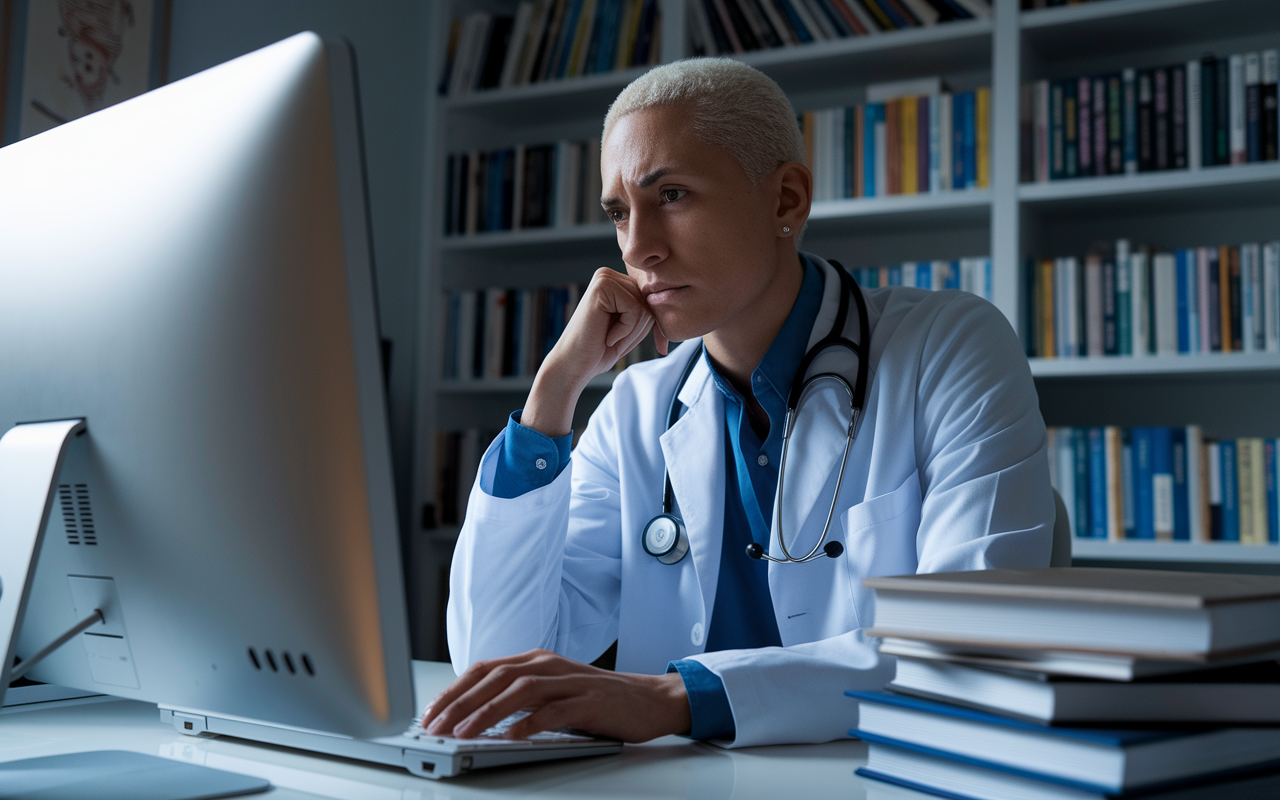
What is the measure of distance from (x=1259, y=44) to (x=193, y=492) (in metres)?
2.73

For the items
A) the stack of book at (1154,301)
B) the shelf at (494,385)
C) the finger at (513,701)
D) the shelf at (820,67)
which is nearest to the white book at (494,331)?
the shelf at (494,385)

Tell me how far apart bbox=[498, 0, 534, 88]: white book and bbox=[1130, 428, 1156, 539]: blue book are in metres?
2.02

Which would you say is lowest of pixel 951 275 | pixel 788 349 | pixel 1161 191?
pixel 788 349

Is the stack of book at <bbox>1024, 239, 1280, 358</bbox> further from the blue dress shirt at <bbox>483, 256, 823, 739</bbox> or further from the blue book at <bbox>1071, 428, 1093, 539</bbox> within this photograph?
the blue dress shirt at <bbox>483, 256, 823, 739</bbox>

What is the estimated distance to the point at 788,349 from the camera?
1411mm

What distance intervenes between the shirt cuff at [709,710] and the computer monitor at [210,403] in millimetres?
368

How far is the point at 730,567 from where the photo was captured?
1.38 meters

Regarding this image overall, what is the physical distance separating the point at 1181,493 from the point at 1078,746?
1.93 metres

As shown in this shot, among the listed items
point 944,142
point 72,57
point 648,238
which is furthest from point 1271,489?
point 72,57

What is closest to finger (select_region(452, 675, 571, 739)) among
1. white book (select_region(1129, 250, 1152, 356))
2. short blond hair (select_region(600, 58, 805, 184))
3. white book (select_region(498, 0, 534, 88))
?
short blond hair (select_region(600, 58, 805, 184))

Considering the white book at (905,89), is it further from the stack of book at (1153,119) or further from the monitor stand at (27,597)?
the monitor stand at (27,597)

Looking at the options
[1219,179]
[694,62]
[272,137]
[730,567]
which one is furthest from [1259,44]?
[272,137]

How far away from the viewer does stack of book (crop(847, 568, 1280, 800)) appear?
575mm

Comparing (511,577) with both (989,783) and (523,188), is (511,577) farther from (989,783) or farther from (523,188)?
(523,188)
